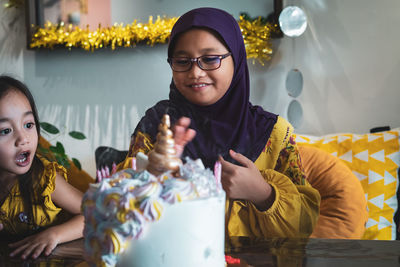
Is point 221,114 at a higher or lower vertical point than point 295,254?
higher

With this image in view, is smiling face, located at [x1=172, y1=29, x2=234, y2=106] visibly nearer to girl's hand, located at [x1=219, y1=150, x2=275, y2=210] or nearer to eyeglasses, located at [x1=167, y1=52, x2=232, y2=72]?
eyeglasses, located at [x1=167, y1=52, x2=232, y2=72]

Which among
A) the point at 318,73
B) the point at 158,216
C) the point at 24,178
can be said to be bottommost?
the point at 24,178

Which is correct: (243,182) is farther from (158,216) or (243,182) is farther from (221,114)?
(158,216)

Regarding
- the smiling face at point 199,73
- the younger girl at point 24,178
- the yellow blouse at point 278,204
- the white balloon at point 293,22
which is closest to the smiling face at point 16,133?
the younger girl at point 24,178

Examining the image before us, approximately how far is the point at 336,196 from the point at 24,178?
0.82 meters

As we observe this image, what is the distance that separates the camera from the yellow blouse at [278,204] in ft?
2.56

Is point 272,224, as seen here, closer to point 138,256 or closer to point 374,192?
point 138,256

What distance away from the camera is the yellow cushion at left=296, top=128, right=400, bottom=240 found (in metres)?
1.20

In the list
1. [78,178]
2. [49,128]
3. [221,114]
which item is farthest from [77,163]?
[221,114]

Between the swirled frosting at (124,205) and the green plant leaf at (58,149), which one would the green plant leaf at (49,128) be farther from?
the swirled frosting at (124,205)

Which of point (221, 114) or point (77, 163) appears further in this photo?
point (77, 163)

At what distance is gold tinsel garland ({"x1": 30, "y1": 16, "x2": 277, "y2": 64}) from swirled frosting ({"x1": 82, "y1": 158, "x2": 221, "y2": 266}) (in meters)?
1.00

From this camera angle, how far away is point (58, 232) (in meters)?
0.71

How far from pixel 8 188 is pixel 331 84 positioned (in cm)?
108
